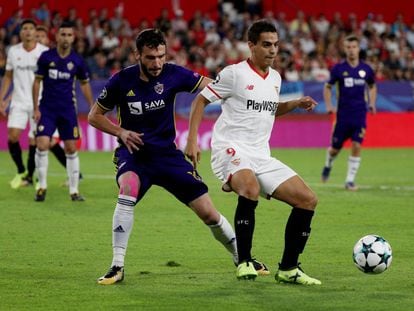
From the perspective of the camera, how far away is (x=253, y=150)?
8.69 meters

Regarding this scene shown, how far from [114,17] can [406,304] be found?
2343cm

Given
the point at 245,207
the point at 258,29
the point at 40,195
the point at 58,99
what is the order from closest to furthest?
the point at 245,207
the point at 258,29
the point at 58,99
the point at 40,195

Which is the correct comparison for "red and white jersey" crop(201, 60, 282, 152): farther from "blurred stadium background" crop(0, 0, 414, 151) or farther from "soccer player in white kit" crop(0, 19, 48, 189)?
"blurred stadium background" crop(0, 0, 414, 151)

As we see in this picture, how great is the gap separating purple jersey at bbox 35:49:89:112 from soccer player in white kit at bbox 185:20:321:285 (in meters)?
6.14

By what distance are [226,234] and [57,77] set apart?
6.61 metres

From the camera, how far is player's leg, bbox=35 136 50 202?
47.8 feet

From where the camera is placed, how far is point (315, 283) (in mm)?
8375

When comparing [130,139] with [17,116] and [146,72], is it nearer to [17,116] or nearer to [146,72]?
[146,72]

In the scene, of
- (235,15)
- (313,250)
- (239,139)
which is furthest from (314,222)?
(235,15)

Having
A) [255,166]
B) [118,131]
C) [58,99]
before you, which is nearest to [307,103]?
[255,166]

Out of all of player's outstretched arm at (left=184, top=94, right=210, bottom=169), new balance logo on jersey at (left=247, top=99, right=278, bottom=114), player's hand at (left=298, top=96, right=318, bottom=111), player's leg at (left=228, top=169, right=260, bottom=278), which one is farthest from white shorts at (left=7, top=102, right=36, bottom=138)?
player's hand at (left=298, top=96, right=318, bottom=111)

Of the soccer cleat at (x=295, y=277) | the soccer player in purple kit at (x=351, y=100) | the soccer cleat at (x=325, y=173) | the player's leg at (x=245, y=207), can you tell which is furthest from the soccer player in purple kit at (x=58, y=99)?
the soccer cleat at (x=295, y=277)

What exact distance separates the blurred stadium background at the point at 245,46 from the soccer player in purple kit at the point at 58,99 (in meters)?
9.82

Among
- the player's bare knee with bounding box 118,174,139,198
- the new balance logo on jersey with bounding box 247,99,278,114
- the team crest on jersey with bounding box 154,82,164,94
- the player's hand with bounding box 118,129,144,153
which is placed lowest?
the player's bare knee with bounding box 118,174,139,198
